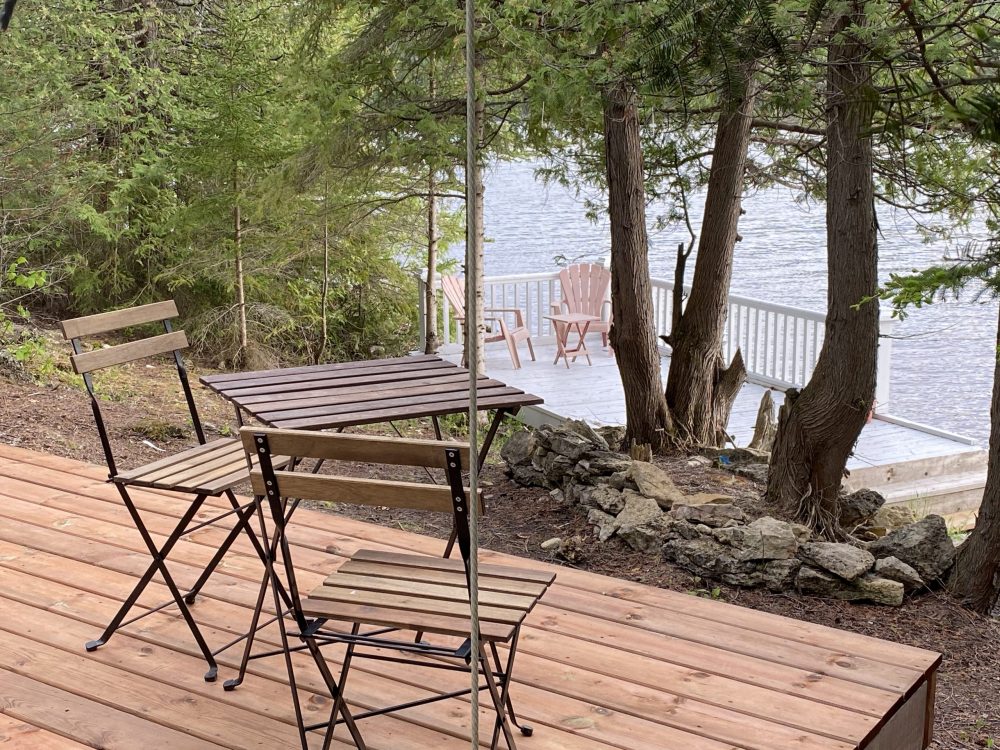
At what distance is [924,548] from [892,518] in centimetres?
84

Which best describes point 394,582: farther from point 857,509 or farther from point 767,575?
point 857,509

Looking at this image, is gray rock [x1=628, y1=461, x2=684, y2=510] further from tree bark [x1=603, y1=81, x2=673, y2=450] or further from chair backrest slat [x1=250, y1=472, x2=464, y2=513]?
chair backrest slat [x1=250, y1=472, x2=464, y2=513]

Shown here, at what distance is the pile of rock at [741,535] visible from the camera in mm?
3951

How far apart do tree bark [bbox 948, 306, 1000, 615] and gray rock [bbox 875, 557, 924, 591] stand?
14 cm

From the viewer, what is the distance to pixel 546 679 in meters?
2.68

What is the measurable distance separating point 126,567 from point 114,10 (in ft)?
25.8

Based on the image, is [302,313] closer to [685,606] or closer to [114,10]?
[114,10]

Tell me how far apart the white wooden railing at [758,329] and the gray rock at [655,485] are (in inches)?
101

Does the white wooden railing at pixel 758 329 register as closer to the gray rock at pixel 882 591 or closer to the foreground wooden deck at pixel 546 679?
the gray rock at pixel 882 591

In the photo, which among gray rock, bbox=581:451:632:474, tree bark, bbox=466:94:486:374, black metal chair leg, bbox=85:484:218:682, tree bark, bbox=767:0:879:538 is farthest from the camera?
tree bark, bbox=466:94:486:374

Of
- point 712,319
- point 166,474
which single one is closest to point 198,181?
point 712,319

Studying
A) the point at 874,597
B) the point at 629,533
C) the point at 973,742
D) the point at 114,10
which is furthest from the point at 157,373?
the point at 973,742

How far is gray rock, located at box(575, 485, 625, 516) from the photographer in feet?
15.2

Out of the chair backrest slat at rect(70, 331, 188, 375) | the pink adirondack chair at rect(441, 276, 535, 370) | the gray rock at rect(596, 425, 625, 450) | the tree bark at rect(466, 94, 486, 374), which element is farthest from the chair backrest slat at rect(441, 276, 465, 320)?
the chair backrest slat at rect(70, 331, 188, 375)
